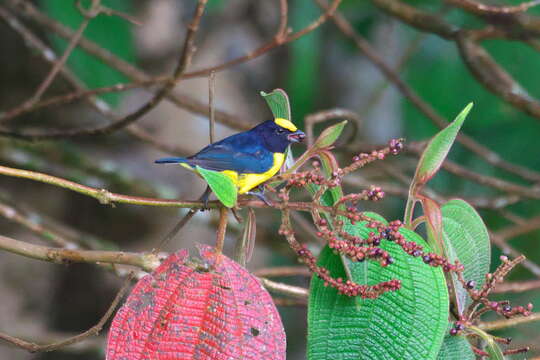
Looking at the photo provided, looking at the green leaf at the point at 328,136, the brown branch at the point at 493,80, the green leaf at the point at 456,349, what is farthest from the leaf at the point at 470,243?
the brown branch at the point at 493,80

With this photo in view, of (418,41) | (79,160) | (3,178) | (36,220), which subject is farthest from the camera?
(418,41)

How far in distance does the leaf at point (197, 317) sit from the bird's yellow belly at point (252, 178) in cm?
23

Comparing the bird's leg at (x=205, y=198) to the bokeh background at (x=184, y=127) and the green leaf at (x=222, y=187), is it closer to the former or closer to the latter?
the green leaf at (x=222, y=187)

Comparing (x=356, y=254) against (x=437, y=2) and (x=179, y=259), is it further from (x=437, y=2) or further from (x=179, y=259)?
(x=437, y=2)

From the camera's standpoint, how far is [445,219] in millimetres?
822

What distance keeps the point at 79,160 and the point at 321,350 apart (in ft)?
4.79

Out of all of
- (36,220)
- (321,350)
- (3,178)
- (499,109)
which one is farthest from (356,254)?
(499,109)

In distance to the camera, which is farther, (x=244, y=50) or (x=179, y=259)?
(x=244, y=50)

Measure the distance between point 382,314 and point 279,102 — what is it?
10.9 inches

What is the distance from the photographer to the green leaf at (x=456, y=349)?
0.75 meters

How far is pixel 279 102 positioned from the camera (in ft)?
2.81

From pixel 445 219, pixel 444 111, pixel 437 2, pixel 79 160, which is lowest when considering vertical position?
pixel 445 219

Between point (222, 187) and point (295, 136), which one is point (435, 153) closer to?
point (222, 187)

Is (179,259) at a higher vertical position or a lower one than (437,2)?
lower
